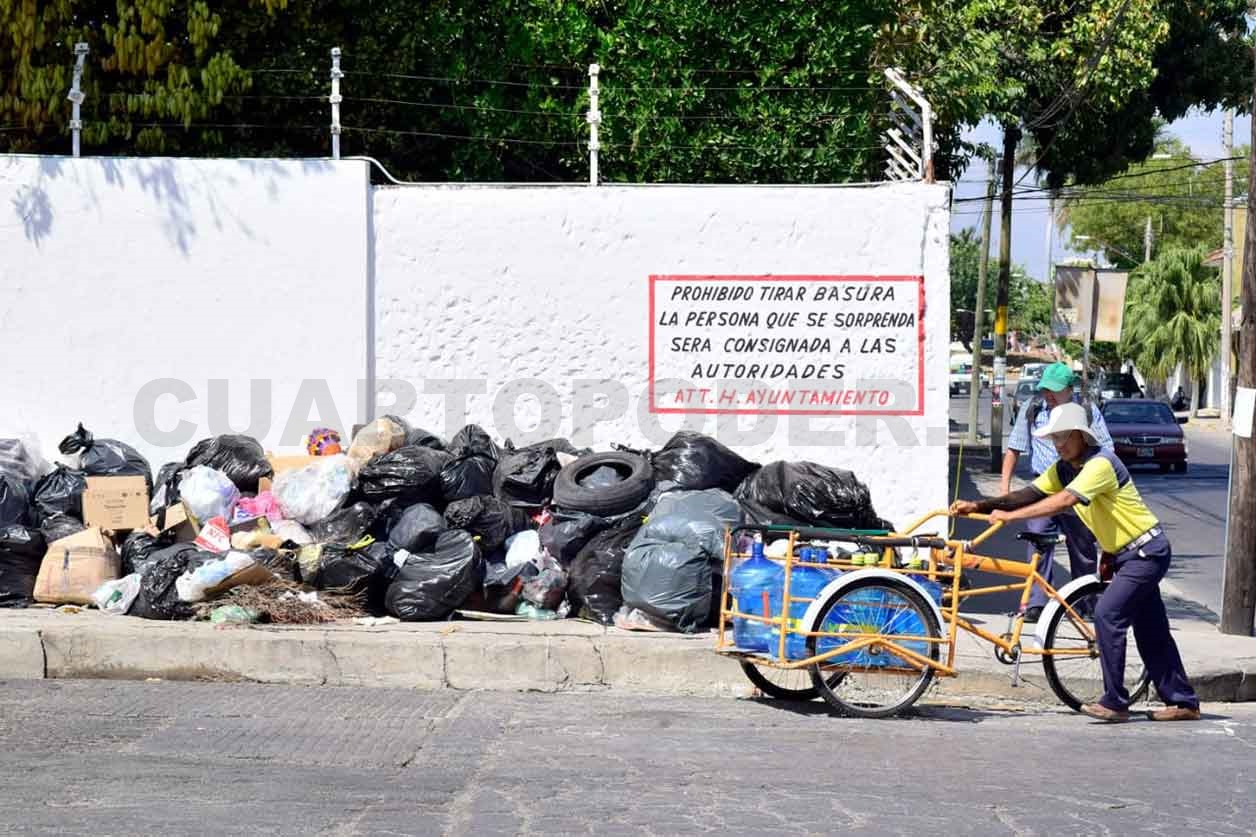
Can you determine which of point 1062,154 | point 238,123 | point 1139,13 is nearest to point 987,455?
point 1062,154

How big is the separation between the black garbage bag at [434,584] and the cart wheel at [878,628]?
270 centimetres

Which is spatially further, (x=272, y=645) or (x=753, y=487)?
(x=753, y=487)

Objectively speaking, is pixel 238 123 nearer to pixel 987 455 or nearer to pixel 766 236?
pixel 766 236

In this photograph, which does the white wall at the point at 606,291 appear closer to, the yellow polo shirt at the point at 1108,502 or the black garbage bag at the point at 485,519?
the black garbage bag at the point at 485,519

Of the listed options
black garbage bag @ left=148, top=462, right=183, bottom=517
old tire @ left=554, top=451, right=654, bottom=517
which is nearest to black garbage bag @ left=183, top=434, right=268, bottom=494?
black garbage bag @ left=148, top=462, right=183, bottom=517

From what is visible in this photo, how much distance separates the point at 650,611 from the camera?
9.51m

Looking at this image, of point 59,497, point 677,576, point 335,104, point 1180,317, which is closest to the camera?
point 677,576

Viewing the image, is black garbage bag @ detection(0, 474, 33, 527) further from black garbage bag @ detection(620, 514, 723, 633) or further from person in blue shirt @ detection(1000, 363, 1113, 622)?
person in blue shirt @ detection(1000, 363, 1113, 622)

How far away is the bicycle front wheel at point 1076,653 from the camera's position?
8.42m

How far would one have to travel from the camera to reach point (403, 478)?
33.7ft

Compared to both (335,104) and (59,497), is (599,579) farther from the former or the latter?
(335,104)

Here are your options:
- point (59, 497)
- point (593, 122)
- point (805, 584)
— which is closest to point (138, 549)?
point (59, 497)

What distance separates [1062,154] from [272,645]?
2506 centimetres

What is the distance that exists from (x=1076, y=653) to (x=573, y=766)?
3250 millimetres
